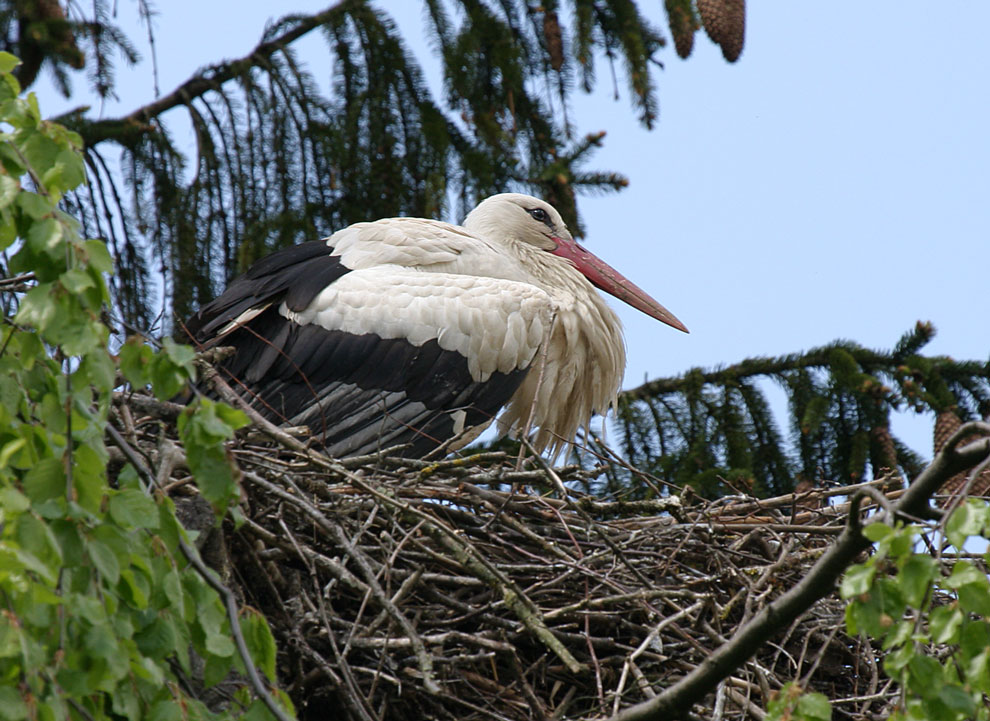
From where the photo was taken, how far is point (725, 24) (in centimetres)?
448

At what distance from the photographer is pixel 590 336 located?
459 cm

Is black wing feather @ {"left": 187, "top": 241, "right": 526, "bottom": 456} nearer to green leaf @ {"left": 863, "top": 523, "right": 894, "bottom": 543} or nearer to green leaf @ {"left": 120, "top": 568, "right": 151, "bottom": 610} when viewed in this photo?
green leaf @ {"left": 120, "top": 568, "right": 151, "bottom": 610}

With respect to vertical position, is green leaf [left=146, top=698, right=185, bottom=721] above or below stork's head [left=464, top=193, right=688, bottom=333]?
Answer: below

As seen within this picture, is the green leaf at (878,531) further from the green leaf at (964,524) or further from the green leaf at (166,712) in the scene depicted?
the green leaf at (166,712)

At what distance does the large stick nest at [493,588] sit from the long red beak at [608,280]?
1756 millimetres

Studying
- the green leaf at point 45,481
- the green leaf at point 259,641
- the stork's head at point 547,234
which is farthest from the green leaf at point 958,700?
the stork's head at point 547,234

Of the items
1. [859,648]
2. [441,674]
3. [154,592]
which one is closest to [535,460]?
[441,674]

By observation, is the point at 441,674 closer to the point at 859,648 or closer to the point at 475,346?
the point at 859,648

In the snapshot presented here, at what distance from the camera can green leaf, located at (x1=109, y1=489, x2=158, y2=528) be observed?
170 cm

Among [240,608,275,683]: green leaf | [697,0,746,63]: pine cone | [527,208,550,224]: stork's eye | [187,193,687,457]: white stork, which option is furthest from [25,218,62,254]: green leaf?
[527,208,550,224]: stork's eye

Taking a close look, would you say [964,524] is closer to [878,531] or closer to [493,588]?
[878,531]

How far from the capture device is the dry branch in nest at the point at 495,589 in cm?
271

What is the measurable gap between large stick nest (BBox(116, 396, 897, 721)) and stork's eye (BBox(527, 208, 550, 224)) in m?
1.86

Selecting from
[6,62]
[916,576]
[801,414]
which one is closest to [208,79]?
[801,414]
